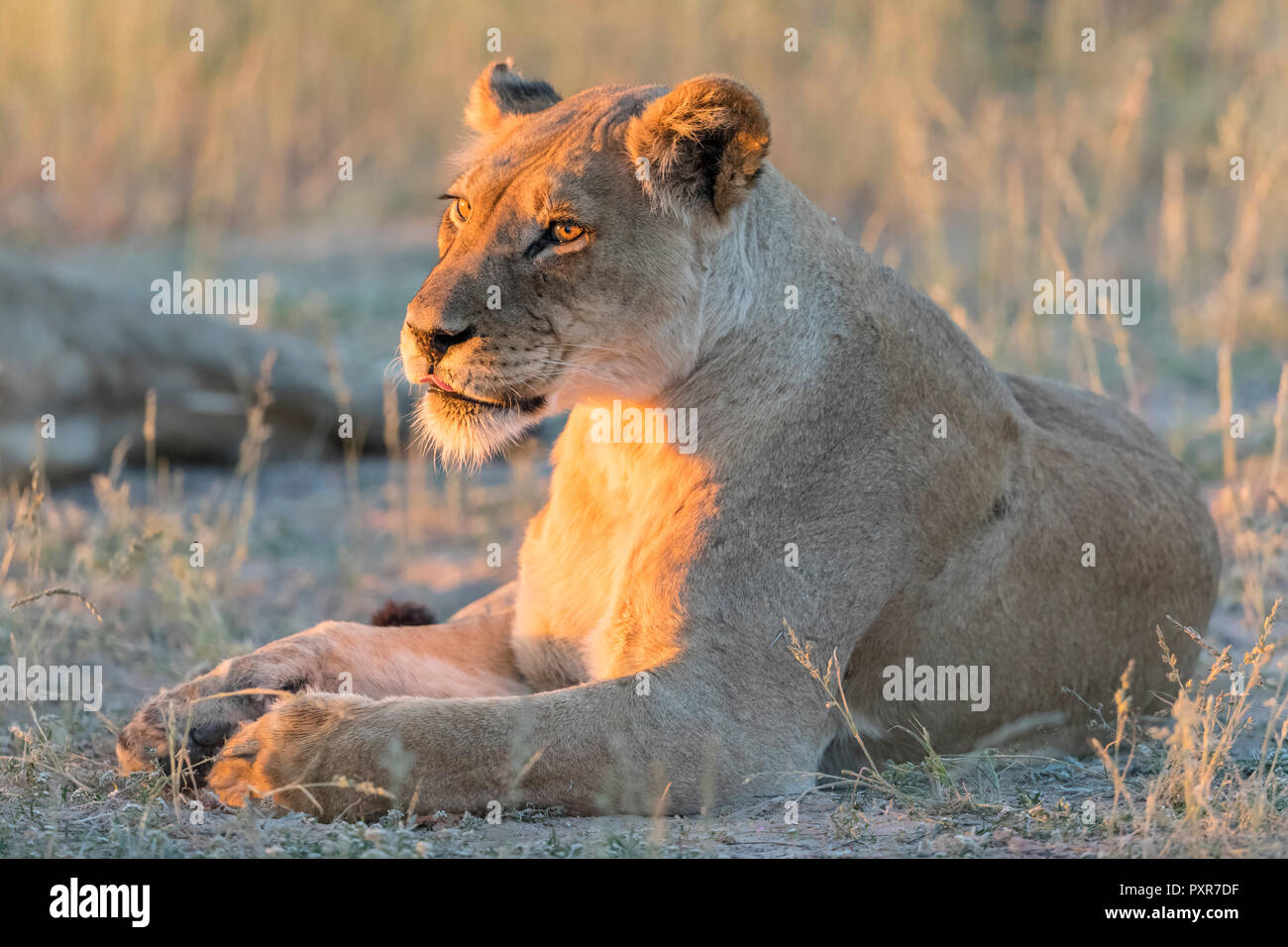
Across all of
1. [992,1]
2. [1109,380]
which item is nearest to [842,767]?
[1109,380]

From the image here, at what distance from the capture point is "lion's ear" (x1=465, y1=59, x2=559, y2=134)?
4730mm

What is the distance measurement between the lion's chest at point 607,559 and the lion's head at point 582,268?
0.25 meters

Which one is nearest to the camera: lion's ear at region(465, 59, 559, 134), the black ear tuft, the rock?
lion's ear at region(465, 59, 559, 134)

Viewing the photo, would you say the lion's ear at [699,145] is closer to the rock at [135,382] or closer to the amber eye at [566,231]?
the amber eye at [566,231]

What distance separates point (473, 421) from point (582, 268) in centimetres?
50

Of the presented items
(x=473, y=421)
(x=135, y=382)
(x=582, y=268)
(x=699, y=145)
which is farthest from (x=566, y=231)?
(x=135, y=382)

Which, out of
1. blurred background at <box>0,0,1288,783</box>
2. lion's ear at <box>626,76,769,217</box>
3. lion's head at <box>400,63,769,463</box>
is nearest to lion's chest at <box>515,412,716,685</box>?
lion's head at <box>400,63,769,463</box>

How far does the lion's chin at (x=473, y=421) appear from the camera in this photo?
13.4 feet

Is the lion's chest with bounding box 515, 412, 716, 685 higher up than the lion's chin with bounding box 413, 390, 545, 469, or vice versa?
the lion's chin with bounding box 413, 390, 545, 469

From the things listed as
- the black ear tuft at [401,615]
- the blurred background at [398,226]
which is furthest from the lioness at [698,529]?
the blurred background at [398,226]

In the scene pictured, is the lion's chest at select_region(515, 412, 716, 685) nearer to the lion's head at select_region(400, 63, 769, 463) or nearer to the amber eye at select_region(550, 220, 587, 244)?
the lion's head at select_region(400, 63, 769, 463)

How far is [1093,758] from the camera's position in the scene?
4629mm

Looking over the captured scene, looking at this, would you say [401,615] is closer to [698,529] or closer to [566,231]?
[698,529]

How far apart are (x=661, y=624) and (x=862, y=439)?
2.56ft
